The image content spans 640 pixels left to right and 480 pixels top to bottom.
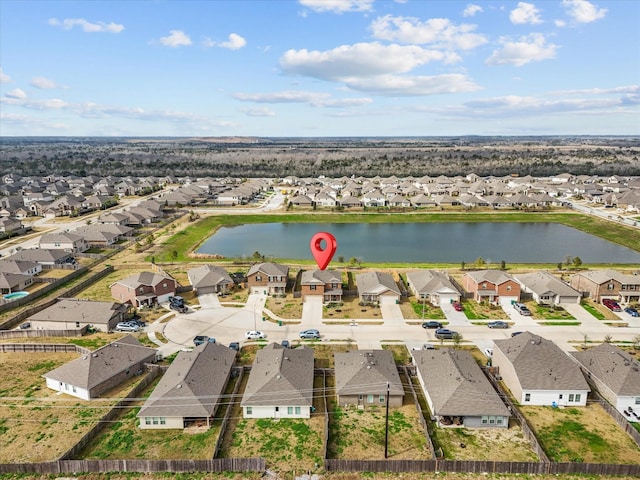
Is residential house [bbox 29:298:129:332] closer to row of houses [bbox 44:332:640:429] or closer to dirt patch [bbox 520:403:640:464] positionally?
row of houses [bbox 44:332:640:429]

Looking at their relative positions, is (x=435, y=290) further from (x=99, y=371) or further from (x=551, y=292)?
(x=99, y=371)

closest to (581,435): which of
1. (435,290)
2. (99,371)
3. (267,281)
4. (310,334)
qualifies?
(310,334)

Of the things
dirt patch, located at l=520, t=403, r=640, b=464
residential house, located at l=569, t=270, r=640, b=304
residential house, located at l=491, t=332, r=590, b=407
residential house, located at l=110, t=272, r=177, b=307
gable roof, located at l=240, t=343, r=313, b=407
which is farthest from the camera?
residential house, located at l=569, t=270, r=640, b=304

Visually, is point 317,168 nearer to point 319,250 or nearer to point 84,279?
point 84,279

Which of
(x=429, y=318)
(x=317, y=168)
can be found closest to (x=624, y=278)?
(x=429, y=318)

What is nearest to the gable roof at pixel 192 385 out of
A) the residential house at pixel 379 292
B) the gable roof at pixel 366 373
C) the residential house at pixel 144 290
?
the gable roof at pixel 366 373

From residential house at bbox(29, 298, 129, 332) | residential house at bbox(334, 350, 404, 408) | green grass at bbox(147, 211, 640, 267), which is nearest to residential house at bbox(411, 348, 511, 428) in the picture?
residential house at bbox(334, 350, 404, 408)
